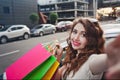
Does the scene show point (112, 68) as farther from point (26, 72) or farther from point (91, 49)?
point (91, 49)

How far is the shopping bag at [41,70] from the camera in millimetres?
1046

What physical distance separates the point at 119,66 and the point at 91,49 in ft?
2.98

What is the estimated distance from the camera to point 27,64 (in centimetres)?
110

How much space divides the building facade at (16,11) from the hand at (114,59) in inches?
1067

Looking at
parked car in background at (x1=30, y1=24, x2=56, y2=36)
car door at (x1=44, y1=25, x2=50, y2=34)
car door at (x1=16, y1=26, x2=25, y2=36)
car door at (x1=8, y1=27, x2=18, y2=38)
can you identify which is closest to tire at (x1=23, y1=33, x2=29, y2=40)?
car door at (x1=16, y1=26, x2=25, y2=36)

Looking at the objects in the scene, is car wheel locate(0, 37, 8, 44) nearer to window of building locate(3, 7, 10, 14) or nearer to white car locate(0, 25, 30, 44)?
white car locate(0, 25, 30, 44)

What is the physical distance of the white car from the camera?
1667cm

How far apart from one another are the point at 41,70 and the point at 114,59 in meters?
0.74

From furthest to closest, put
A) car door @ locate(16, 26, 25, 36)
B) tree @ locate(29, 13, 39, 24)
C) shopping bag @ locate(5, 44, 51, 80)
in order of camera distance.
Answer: tree @ locate(29, 13, 39, 24) < car door @ locate(16, 26, 25, 36) < shopping bag @ locate(5, 44, 51, 80)

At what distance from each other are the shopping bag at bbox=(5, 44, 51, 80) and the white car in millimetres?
15678

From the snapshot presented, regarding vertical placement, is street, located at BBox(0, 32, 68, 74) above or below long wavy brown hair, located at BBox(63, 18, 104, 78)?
below

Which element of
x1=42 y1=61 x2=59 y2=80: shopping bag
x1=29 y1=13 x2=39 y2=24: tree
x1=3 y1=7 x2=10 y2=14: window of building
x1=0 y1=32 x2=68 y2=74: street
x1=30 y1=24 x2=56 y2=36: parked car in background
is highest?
x1=3 y1=7 x2=10 y2=14: window of building

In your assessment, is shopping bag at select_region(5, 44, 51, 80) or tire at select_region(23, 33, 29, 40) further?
tire at select_region(23, 33, 29, 40)

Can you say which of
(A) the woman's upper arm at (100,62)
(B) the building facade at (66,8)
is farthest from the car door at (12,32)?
(B) the building facade at (66,8)
